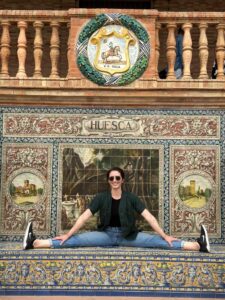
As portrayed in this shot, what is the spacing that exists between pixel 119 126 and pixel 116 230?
1397 mm

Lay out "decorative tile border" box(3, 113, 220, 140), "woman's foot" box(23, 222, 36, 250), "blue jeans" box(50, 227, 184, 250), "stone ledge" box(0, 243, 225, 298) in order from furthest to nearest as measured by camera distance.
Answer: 1. "decorative tile border" box(3, 113, 220, 140)
2. "blue jeans" box(50, 227, 184, 250)
3. "woman's foot" box(23, 222, 36, 250)
4. "stone ledge" box(0, 243, 225, 298)

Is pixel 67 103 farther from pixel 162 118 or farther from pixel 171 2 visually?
pixel 171 2

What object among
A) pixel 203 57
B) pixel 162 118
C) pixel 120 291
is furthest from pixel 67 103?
pixel 120 291

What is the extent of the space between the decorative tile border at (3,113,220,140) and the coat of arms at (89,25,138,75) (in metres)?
0.62

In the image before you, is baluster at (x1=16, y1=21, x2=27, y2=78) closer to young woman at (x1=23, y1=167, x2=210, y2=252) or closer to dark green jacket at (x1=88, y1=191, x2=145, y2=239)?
young woman at (x1=23, y1=167, x2=210, y2=252)

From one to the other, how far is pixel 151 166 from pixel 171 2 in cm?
419

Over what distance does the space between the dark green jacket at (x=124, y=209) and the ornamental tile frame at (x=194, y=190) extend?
2.38ft

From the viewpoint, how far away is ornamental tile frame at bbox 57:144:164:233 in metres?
7.20

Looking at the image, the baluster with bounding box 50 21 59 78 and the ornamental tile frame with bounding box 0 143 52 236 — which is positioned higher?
the baluster with bounding box 50 21 59 78

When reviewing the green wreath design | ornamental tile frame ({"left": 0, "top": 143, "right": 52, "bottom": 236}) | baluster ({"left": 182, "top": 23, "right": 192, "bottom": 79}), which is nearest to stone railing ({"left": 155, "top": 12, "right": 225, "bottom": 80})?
baluster ({"left": 182, "top": 23, "right": 192, "bottom": 79})

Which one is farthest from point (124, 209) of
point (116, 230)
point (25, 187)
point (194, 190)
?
point (25, 187)

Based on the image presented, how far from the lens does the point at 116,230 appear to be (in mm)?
6645

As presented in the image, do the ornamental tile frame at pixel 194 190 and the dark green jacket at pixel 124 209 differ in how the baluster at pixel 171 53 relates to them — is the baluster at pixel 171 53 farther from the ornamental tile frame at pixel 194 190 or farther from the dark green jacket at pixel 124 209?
the dark green jacket at pixel 124 209

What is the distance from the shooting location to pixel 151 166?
726 centimetres
